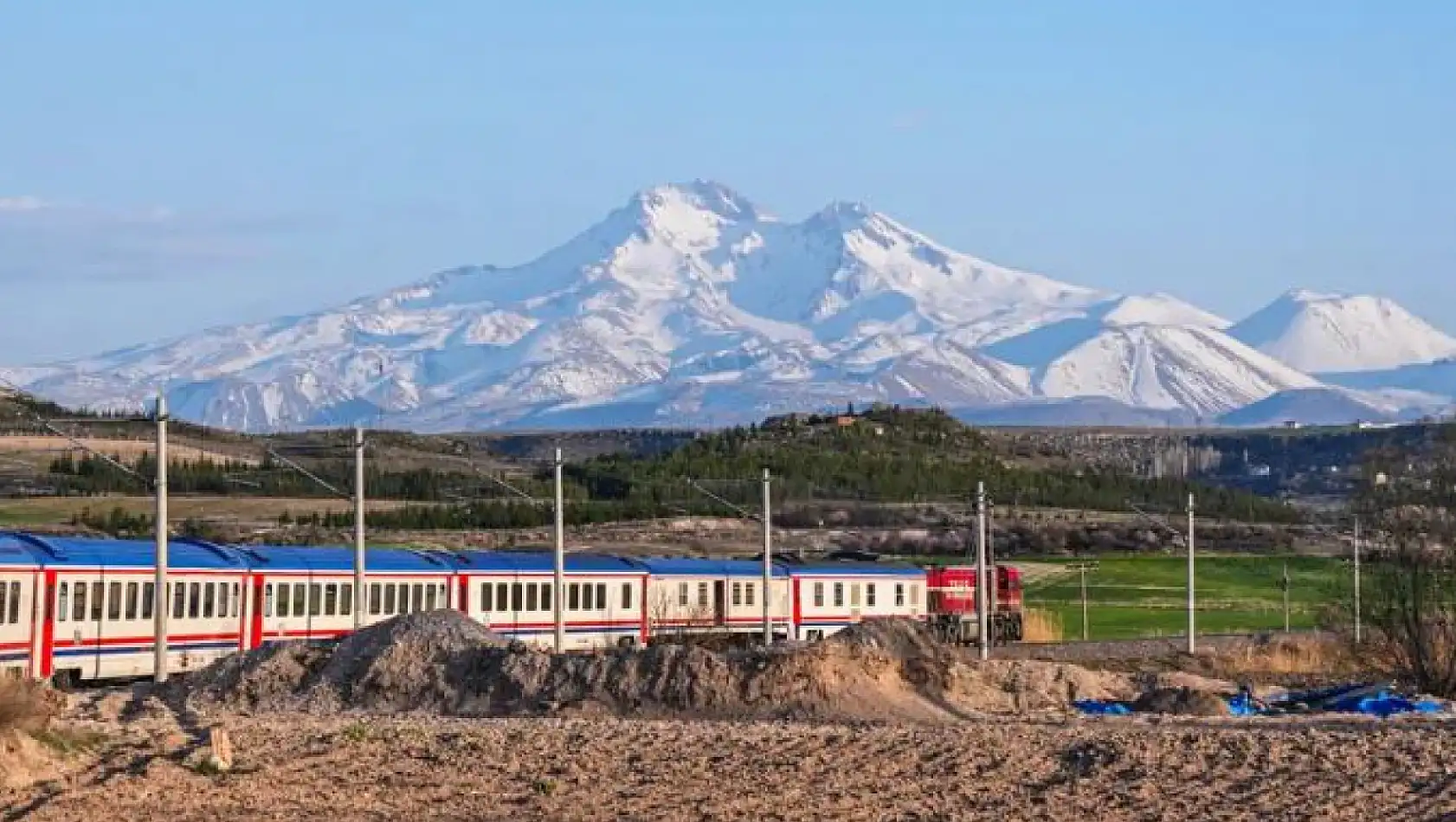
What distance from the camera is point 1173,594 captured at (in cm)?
10831

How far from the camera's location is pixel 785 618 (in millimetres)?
77375

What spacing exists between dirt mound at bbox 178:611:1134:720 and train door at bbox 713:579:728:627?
30366mm

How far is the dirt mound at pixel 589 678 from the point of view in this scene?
39.2 meters

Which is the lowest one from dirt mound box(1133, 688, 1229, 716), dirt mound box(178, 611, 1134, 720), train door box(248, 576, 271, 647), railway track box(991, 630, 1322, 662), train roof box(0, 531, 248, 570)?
railway track box(991, 630, 1322, 662)

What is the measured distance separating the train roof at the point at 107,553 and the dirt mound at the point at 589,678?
15.3 ft

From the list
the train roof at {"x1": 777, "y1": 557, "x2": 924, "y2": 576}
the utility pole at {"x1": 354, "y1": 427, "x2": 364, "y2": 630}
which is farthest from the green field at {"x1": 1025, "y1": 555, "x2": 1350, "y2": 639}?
the utility pole at {"x1": 354, "y1": 427, "x2": 364, "y2": 630}

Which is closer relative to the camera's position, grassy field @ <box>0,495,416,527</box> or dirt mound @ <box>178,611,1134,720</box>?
dirt mound @ <box>178,611,1134,720</box>

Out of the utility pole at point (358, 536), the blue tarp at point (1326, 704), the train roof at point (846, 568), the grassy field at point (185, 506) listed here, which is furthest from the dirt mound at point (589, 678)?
the grassy field at point (185, 506)

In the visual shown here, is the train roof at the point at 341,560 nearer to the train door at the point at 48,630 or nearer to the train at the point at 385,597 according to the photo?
the train at the point at 385,597

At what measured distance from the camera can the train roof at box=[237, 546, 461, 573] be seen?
177 ft

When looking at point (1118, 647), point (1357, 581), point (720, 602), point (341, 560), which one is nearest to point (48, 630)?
point (341, 560)

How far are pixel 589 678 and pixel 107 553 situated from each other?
11612mm

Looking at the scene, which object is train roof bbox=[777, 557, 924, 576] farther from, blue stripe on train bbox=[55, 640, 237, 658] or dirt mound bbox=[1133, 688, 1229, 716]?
dirt mound bbox=[1133, 688, 1229, 716]

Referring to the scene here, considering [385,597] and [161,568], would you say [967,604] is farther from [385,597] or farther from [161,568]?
[161,568]
